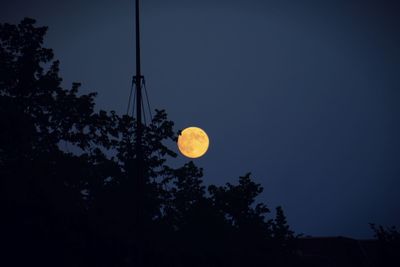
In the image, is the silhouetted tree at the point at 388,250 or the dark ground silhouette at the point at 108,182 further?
the silhouetted tree at the point at 388,250

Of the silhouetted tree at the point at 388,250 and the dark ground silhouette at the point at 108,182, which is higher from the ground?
the dark ground silhouette at the point at 108,182

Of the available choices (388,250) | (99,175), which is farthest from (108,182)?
(388,250)

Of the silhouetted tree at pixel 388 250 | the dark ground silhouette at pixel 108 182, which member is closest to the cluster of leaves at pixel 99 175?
the dark ground silhouette at pixel 108 182

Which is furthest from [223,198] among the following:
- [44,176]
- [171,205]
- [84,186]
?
[44,176]

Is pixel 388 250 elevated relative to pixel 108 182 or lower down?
lower down

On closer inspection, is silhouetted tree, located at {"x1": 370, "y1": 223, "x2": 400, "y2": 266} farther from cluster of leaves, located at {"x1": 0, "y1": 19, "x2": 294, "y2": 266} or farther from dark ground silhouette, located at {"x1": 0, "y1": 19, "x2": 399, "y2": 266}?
cluster of leaves, located at {"x1": 0, "y1": 19, "x2": 294, "y2": 266}

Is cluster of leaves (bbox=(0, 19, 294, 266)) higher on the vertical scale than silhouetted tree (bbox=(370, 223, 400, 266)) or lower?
higher

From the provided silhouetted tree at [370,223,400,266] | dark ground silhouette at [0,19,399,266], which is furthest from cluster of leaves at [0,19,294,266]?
silhouetted tree at [370,223,400,266]

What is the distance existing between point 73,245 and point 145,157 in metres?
12.6

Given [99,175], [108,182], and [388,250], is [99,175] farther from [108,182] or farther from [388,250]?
[388,250]

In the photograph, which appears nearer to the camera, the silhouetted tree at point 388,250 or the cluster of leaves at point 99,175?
the cluster of leaves at point 99,175

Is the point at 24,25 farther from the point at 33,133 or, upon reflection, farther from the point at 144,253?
the point at 144,253

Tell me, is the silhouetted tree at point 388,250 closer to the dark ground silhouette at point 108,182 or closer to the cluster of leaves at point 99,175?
the dark ground silhouette at point 108,182

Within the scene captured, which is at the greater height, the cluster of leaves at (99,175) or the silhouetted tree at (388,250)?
the cluster of leaves at (99,175)
